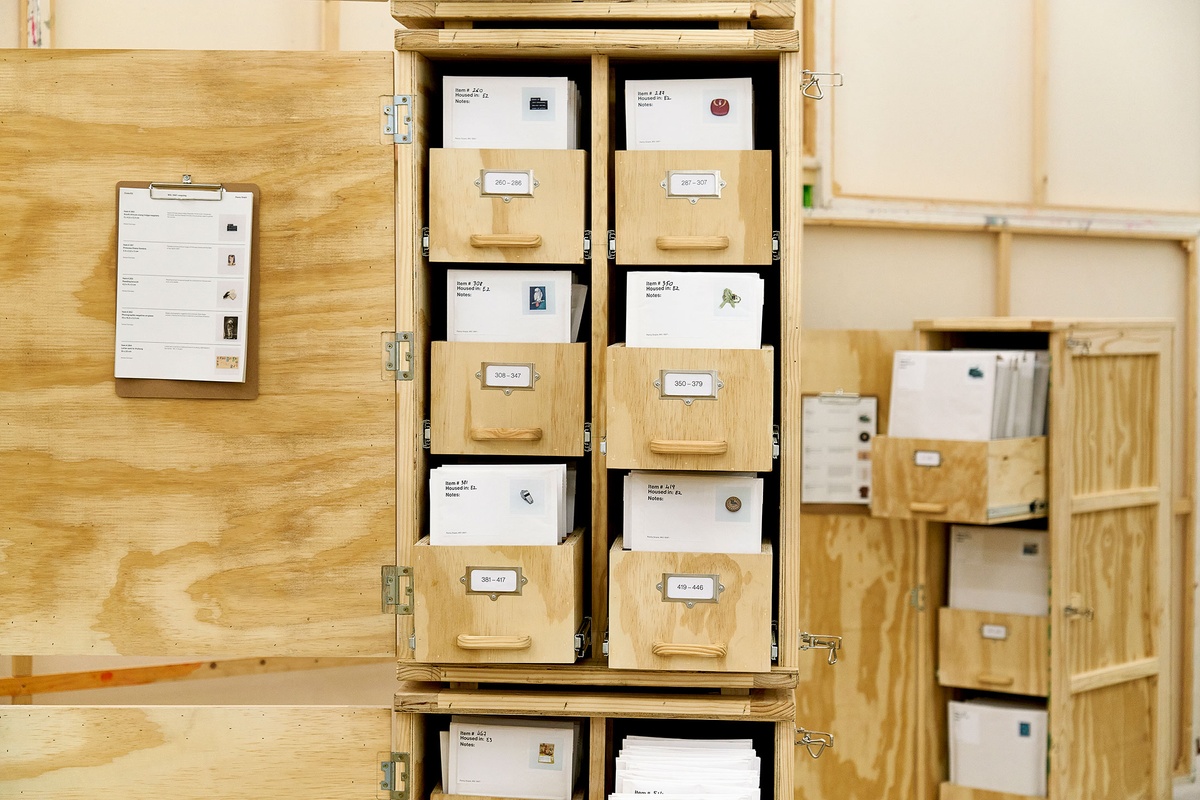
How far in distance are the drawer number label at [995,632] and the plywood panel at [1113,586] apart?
0.18 m

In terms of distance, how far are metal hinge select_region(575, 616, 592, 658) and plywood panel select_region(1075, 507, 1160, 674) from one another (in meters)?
1.89

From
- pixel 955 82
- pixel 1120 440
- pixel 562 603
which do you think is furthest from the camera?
pixel 955 82

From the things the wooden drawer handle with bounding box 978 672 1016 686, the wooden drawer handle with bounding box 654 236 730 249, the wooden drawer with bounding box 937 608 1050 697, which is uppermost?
the wooden drawer handle with bounding box 654 236 730 249

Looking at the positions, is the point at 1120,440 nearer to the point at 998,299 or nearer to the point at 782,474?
the point at 998,299

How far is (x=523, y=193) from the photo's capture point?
193cm

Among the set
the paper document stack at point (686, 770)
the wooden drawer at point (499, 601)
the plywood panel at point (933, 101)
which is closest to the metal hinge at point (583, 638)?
the wooden drawer at point (499, 601)

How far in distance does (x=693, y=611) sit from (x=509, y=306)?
0.64 metres

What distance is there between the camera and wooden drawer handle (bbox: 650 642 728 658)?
188 cm

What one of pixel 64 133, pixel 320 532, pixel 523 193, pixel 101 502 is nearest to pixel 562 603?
pixel 320 532

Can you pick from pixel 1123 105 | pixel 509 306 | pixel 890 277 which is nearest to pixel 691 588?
pixel 509 306

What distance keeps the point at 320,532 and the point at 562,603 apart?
0.48 m

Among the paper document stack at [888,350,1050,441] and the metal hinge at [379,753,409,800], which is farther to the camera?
the paper document stack at [888,350,1050,441]

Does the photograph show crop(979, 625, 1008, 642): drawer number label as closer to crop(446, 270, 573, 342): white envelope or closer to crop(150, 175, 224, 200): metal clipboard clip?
crop(446, 270, 573, 342): white envelope

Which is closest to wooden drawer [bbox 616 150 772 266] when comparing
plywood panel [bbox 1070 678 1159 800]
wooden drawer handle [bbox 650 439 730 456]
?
wooden drawer handle [bbox 650 439 730 456]
